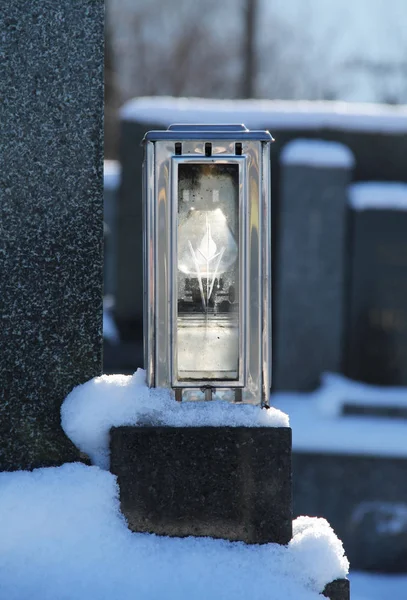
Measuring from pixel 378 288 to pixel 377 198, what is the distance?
0.93 m

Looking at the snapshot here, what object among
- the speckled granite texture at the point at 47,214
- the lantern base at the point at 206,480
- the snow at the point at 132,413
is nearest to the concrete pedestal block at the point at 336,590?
the lantern base at the point at 206,480

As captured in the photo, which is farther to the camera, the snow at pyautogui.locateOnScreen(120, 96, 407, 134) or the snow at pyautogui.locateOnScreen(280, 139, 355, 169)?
the snow at pyautogui.locateOnScreen(120, 96, 407, 134)

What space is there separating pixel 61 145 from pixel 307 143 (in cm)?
605

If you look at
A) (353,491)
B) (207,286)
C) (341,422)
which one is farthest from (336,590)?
(341,422)

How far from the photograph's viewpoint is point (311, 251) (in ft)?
25.7

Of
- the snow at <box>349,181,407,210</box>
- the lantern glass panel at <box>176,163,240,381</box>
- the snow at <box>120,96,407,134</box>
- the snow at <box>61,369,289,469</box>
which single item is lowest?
the snow at <box>61,369,289,469</box>

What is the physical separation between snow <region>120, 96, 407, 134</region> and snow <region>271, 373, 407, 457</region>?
271 cm

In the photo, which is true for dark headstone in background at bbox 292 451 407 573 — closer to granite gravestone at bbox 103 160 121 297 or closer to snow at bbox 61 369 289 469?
snow at bbox 61 369 289 469

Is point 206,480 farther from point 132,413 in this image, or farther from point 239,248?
point 239,248

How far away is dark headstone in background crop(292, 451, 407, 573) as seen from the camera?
657 cm

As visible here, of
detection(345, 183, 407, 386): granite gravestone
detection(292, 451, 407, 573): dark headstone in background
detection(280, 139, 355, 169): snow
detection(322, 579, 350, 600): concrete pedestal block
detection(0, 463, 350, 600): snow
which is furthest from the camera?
detection(345, 183, 407, 386): granite gravestone

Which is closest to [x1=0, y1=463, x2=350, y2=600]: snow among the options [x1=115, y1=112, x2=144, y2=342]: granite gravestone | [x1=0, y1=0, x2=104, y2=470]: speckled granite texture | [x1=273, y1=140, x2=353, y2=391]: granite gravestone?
[x1=0, y1=0, x2=104, y2=470]: speckled granite texture

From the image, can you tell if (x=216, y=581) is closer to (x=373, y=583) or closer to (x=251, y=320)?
(x=251, y=320)

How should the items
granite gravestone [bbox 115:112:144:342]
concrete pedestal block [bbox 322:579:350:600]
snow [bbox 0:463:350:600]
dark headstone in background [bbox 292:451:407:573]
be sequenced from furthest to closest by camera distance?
granite gravestone [bbox 115:112:144:342] < dark headstone in background [bbox 292:451:407:573] < concrete pedestal block [bbox 322:579:350:600] < snow [bbox 0:463:350:600]
